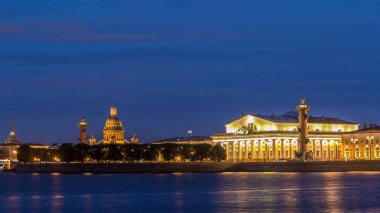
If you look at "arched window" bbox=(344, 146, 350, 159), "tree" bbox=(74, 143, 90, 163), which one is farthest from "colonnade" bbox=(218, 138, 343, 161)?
"tree" bbox=(74, 143, 90, 163)

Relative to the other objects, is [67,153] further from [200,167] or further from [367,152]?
[367,152]

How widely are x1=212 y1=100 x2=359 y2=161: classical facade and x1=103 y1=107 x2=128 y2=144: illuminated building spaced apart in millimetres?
38329

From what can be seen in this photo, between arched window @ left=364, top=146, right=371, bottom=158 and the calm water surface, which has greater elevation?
arched window @ left=364, top=146, right=371, bottom=158

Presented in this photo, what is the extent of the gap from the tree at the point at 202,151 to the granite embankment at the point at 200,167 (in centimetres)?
823

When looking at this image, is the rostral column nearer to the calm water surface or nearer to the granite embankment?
the granite embankment

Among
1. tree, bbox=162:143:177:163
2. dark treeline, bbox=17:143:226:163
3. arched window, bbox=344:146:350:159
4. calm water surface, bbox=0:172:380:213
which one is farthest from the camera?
tree, bbox=162:143:177:163

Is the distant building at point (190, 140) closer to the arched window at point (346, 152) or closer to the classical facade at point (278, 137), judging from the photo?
the classical facade at point (278, 137)

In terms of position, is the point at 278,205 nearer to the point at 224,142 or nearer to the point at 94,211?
the point at 94,211

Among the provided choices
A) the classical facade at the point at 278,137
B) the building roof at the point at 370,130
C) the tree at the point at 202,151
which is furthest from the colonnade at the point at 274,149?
the tree at the point at 202,151

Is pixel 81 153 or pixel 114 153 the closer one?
pixel 114 153

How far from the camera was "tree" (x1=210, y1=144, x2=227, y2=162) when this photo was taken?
134 meters

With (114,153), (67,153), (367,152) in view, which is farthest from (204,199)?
(67,153)

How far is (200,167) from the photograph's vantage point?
410 ft

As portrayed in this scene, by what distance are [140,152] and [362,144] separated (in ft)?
97.5
